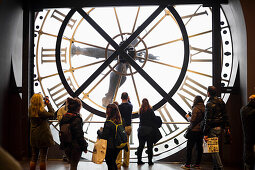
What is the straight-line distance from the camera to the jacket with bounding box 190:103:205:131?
4.39 meters

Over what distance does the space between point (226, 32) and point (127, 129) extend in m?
2.12

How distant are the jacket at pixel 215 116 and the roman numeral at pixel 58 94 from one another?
2612 millimetres

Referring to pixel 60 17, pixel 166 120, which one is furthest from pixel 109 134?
pixel 60 17

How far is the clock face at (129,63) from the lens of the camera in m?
5.31

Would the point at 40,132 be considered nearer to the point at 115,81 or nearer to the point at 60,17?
the point at 115,81

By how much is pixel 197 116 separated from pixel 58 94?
2.39 meters

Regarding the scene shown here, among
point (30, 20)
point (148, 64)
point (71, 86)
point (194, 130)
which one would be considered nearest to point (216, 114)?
point (194, 130)

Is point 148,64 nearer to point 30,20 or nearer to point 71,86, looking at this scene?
point 71,86

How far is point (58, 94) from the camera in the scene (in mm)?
5711

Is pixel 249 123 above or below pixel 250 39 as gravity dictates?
below

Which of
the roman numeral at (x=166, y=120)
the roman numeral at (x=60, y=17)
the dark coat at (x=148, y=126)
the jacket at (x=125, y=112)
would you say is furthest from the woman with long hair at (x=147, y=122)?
the roman numeral at (x=60, y=17)

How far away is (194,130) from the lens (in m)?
4.42

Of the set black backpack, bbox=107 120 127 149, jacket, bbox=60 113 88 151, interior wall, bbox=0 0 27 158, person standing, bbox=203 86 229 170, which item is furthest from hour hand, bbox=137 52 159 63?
jacket, bbox=60 113 88 151

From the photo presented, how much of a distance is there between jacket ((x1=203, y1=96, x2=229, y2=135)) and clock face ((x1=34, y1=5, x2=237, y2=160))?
1.30m
